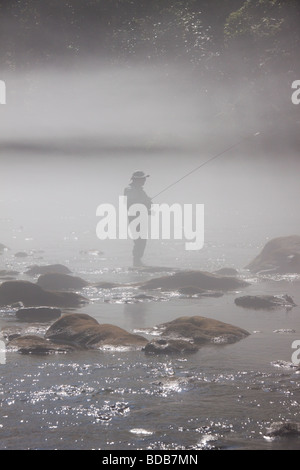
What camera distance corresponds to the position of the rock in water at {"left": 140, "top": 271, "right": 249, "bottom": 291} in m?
22.3

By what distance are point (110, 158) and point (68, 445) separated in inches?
1659

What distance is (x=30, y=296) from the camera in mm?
18688

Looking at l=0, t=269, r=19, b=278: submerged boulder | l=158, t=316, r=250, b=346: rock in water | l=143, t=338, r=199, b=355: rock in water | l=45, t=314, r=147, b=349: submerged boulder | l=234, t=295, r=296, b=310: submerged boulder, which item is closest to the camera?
l=143, t=338, r=199, b=355: rock in water

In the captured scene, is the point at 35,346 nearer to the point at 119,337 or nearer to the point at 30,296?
the point at 119,337

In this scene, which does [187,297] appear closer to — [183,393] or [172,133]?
[183,393]

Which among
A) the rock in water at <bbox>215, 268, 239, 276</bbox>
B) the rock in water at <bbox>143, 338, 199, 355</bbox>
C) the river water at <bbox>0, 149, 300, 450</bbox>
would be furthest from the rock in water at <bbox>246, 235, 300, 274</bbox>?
the rock in water at <bbox>143, 338, 199, 355</bbox>

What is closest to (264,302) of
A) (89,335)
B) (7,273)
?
(89,335)

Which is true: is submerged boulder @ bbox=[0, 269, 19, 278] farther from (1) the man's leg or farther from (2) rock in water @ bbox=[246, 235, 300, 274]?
(2) rock in water @ bbox=[246, 235, 300, 274]

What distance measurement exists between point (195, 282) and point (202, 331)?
26.4ft

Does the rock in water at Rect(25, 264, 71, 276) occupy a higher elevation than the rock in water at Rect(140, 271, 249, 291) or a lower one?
higher

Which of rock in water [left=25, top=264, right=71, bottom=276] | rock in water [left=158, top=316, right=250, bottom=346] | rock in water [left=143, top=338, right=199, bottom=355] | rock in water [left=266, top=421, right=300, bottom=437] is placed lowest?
rock in water [left=266, top=421, right=300, bottom=437]

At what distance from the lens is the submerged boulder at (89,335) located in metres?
13.8

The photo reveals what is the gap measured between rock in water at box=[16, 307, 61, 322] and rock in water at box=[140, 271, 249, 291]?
550 centimetres

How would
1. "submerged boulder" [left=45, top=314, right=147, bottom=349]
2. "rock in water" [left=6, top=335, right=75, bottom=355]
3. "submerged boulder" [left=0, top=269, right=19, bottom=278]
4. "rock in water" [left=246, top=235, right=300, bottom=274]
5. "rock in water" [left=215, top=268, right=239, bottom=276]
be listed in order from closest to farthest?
"rock in water" [left=6, top=335, right=75, bottom=355] < "submerged boulder" [left=45, top=314, right=147, bottom=349] < "rock in water" [left=215, top=268, right=239, bottom=276] < "submerged boulder" [left=0, top=269, right=19, bottom=278] < "rock in water" [left=246, top=235, right=300, bottom=274]
